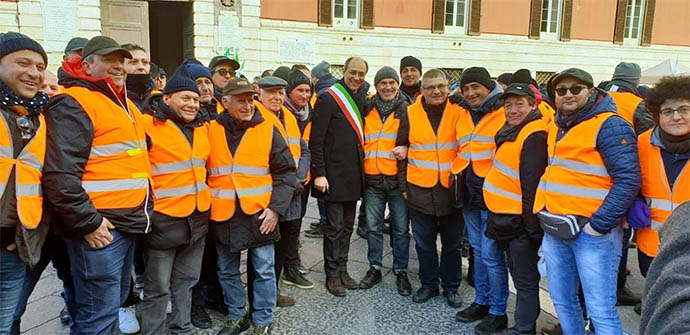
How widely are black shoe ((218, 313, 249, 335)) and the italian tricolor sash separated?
186 centimetres

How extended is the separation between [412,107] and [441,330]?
193 cm

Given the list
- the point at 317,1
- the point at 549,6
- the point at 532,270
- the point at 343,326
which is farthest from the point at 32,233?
the point at 549,6

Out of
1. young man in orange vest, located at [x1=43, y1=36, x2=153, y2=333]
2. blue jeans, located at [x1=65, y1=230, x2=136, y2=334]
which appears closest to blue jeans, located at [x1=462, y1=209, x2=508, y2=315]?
young man in orange vest, located at [x1=43, y1=36, x2=153, y2=333]

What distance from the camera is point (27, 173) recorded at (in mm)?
2250

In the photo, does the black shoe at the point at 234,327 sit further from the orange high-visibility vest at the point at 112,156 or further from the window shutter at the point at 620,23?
the window shutter at the point at 620,23

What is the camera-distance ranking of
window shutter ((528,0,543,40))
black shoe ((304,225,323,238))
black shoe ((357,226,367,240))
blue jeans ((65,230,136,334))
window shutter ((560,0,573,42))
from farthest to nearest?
window shutter ((560,0,573,42))
window shutter ((528,0,543,40))
black shoe ((304,225,323,238))
black shoe ((357,226,367,240))
blue jeans ((65,230,136,334))

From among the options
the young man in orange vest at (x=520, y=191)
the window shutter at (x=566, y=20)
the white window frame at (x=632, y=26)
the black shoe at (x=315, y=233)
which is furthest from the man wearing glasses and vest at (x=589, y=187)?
the white window frame at (x=632, y=26)

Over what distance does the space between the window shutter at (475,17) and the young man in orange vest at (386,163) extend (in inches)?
526

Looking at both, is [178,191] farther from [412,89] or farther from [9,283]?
[412,89]

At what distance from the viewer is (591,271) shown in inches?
109

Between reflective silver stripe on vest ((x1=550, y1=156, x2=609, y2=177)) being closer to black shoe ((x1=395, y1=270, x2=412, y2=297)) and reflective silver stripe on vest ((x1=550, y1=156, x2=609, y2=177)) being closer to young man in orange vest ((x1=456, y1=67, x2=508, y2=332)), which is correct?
young man in orange vest ((x1=456, y1=67, x2=508, y2=332))

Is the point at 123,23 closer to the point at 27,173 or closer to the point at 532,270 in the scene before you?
the point at 27,173

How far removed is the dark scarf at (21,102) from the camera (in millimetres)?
2193

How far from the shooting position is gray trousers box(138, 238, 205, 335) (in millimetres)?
2977
